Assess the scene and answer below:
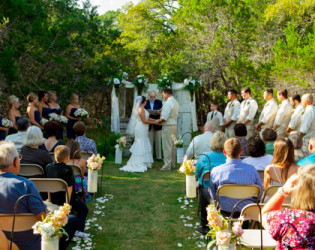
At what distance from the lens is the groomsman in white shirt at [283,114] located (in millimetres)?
7859

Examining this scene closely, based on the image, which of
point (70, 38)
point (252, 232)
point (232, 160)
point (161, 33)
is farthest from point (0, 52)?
point (161, 33)

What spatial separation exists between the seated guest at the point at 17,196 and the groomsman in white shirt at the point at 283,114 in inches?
245

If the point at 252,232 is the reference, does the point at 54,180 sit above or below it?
above

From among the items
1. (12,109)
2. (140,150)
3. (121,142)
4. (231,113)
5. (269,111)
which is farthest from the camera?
(231,113)

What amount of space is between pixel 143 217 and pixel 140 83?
6.62 meters

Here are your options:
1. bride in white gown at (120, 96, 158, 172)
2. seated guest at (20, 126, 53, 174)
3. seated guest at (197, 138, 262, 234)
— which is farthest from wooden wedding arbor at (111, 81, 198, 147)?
seated guest at (197, 138, 262, 234)

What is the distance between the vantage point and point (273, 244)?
2920 mm

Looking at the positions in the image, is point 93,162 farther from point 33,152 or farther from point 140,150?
point 140,150

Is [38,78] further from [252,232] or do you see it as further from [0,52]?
[252,232]

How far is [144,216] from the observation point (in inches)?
203

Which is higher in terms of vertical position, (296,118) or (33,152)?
(296,118)

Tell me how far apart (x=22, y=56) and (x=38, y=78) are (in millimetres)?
1177

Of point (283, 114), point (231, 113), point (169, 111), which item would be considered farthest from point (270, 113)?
point (169, 111)

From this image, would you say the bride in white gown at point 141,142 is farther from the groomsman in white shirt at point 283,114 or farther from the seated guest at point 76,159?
the seated guest at point 76,159
